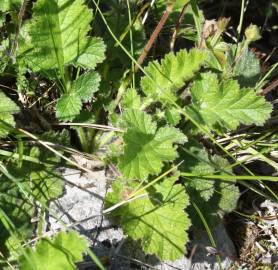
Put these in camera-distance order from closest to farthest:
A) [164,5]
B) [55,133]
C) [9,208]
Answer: [9,208] → [55,133] → [164,5]

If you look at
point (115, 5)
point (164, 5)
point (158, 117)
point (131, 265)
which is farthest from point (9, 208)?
point (164, 5)

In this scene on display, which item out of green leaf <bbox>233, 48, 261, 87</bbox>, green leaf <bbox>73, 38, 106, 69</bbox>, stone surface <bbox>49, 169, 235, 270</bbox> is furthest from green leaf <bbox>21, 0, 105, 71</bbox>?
green leaf <bbox>233, 48, 261, 87</bbox>

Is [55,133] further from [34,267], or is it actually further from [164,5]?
[164,5]

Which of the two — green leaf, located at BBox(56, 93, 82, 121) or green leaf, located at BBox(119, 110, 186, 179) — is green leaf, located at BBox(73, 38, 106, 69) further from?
green leaf, located at BBox(119, 110, 186, 179)

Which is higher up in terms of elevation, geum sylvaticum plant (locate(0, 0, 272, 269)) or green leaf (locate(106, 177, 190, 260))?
Result: geum sylvaticum plant (locate(0, 0, 272, 269))

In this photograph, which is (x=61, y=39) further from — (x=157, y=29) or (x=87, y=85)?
(x=157, y=29)

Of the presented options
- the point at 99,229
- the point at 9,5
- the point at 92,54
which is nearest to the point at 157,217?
the point at 99,229

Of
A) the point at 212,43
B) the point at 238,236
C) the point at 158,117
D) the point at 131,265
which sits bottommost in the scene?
the point at 238,236
